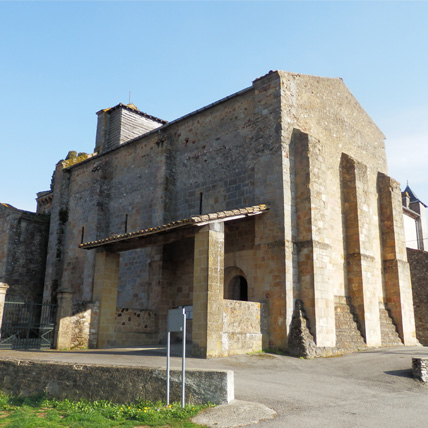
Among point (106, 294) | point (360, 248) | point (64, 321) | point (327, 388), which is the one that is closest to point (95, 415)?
point (327, 388)

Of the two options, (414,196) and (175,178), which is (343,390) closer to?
(175,178)

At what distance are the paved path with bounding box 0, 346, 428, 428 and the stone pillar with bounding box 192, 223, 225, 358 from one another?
511 millimetres

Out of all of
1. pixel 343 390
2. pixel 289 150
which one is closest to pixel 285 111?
pixel 289 150

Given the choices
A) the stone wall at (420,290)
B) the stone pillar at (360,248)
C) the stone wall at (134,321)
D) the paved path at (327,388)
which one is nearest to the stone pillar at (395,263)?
the stone pillar at (360,248)

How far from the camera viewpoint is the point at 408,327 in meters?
16.1

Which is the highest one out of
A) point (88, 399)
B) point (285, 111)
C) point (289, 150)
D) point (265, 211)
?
point (285, 111)

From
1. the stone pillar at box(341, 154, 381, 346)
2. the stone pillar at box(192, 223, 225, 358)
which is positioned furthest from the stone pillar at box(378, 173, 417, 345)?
the stone pillar at box(192, 223, 225, 358)

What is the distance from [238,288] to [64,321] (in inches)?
209

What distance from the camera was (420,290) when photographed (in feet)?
64.1

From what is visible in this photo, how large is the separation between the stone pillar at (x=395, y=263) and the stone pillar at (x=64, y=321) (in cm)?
1091

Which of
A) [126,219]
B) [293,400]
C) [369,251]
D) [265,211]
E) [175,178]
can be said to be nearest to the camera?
[293,400]

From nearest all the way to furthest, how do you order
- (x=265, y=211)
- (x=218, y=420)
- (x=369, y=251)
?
1. (x=218, y=420)
2. (x=265, y=211)
3. (x=369, y=251)

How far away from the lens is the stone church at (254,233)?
12203 millimetres

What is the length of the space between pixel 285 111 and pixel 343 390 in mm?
8560
